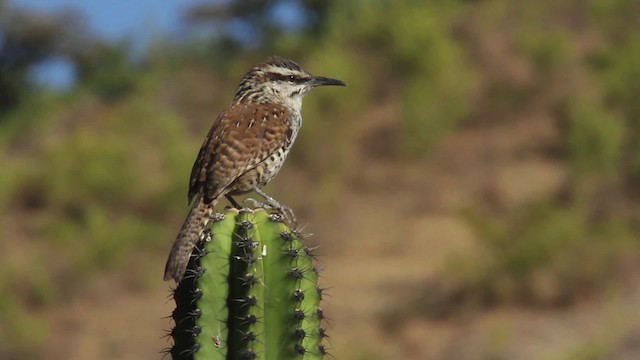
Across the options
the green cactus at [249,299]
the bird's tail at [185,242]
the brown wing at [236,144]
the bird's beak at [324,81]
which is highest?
Answer: the bird's beak at [324,81]

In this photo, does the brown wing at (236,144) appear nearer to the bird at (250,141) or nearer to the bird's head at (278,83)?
the bird at (250,141)

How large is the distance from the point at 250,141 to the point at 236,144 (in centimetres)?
7

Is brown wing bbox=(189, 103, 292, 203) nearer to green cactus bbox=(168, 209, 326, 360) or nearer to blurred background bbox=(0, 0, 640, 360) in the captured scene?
green cactus bbox=(168, 209, 326, 360)

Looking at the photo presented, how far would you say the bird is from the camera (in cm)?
495

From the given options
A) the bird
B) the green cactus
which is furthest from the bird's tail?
the green cactus

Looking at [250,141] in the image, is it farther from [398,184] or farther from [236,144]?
[398,184]

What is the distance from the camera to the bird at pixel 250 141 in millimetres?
4950

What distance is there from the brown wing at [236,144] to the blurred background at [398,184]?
564cm

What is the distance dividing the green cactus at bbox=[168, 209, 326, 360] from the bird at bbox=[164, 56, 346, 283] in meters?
0.32


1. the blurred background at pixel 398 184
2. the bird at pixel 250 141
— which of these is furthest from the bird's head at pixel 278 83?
the blurred background at pixel 398 184

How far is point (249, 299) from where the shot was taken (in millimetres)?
4055

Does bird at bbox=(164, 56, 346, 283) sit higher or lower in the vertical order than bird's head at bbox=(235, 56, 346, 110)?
lower

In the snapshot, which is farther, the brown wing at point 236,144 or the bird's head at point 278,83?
the bird's head at point 278,83

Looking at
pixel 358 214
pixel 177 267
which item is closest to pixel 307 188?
pixel 358 214
